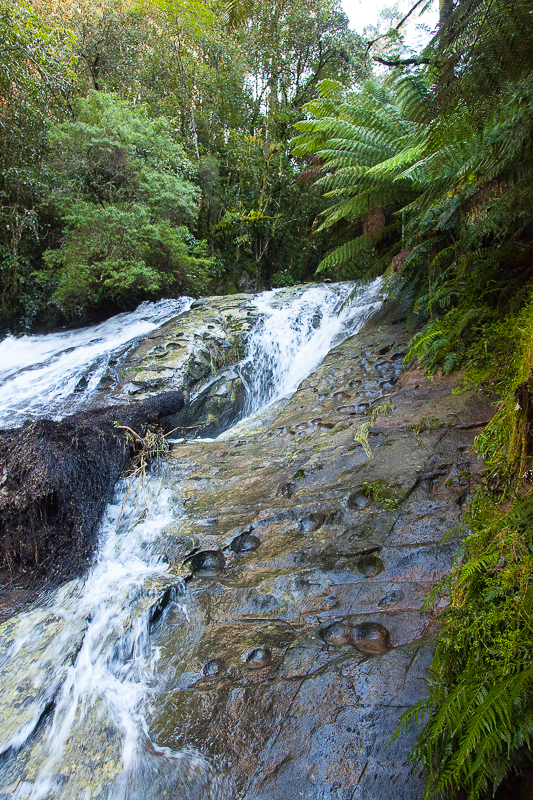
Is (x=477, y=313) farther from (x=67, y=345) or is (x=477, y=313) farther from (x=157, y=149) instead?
(x=157, y=149)

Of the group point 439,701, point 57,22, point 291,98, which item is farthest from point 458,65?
point 291,98

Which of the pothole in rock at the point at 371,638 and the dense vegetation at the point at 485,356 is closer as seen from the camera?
the dense vegetation at the point at 485,356

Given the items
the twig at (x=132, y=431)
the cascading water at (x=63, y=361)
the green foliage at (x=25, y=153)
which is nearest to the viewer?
the twig at (x=132, y=431)

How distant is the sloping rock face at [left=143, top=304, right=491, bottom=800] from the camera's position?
1.64 m

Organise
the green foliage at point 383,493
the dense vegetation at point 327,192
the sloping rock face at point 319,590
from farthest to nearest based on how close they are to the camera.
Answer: the green foliage at point 383,493 < the sloping rock face at point 319,590 < the dense vegetation at point 327,192

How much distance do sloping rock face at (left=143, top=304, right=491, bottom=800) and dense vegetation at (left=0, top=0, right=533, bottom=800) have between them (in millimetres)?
221

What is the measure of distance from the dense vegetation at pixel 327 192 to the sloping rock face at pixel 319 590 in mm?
221

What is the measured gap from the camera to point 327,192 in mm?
5742

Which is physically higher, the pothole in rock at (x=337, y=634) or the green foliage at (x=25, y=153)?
the green foliage at (x=25, y=153)

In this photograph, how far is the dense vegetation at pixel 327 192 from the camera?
1.34 m

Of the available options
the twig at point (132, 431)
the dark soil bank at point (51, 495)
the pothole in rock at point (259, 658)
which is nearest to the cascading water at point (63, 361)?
the twig at point (132, 431)

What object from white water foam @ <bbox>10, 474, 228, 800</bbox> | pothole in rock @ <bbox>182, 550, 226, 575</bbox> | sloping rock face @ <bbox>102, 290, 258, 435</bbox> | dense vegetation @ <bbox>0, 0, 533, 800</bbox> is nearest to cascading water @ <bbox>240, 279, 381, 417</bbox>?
sloping rock face @ <bbox>102, 290, 258, 435</bbox>

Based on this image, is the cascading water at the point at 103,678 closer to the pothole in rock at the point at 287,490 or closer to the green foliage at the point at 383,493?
the pothole in rock at the point at 287,490

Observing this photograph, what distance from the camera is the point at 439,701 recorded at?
50.0 inches
